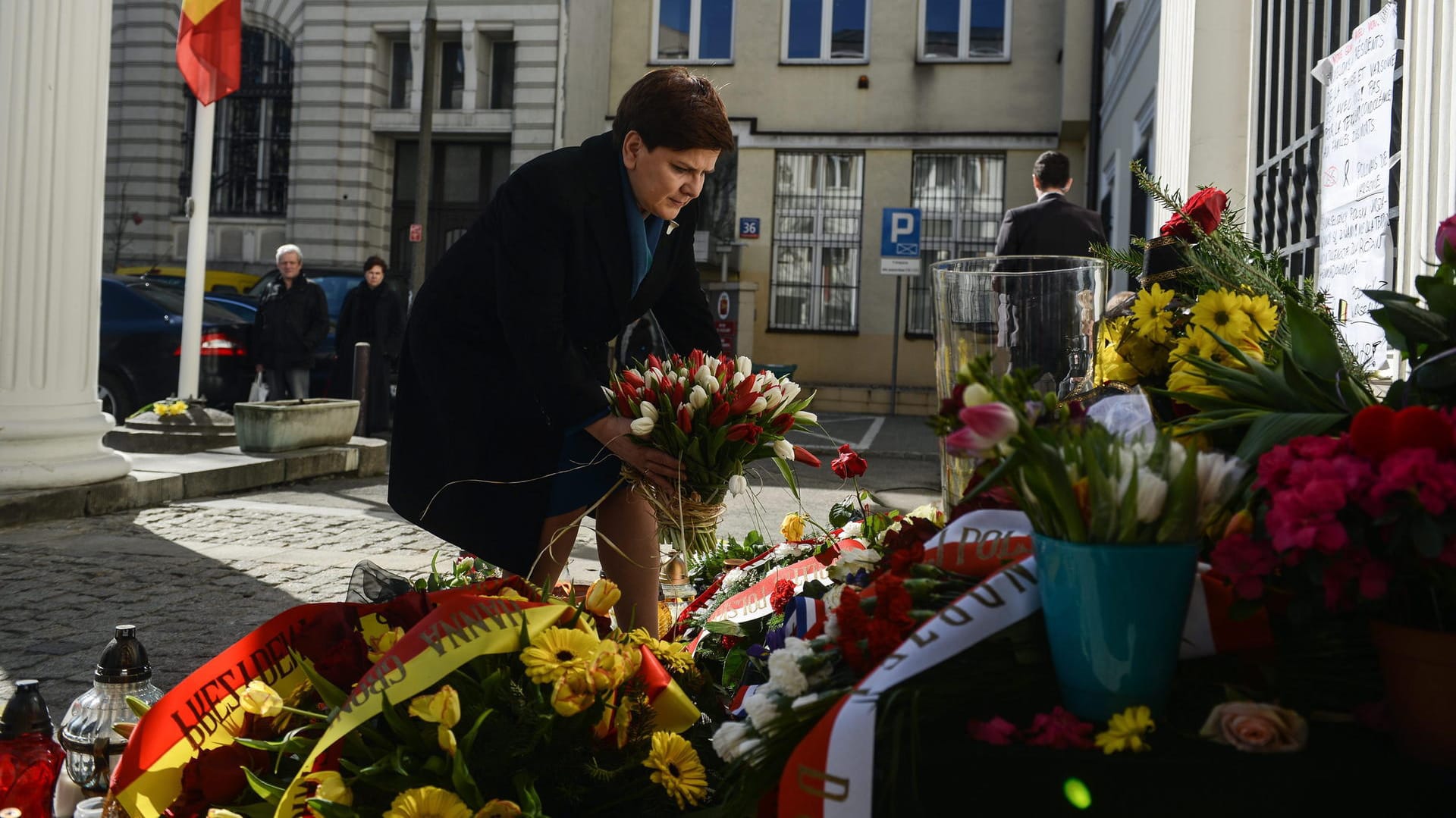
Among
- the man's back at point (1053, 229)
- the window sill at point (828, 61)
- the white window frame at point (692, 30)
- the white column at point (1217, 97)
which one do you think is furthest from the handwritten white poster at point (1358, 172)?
the white window frame at point (692, 30)

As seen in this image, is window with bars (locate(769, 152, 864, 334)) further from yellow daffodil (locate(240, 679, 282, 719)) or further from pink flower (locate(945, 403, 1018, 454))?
pink flower (locate(945, 403, 1018, 454))

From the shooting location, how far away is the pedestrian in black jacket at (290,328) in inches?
460

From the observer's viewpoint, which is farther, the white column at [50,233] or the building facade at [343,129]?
the building facade at [343,129]

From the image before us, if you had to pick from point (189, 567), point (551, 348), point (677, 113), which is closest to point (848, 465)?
point (551, 348)

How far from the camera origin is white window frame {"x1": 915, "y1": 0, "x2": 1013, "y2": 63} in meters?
21.3

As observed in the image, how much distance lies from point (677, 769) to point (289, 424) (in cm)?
811

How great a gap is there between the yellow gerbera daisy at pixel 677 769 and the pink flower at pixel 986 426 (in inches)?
30.9

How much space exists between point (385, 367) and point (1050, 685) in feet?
37.4

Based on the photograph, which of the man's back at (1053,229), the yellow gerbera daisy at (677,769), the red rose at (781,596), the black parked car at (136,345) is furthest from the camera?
the black parked car at (136,345)

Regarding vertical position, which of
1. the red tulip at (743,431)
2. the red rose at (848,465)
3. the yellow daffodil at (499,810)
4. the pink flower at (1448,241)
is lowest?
the yellow daffodil at (499,810)

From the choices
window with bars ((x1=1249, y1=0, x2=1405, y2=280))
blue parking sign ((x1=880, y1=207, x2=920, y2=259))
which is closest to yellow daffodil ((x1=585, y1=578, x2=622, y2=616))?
window with bars ((x1=1249, y1=0, x2=1405, y2=280))

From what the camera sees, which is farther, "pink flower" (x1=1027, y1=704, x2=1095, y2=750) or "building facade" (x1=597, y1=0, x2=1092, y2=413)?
"building facade" (x1=597, y1=0, x2=1092, y2=413)

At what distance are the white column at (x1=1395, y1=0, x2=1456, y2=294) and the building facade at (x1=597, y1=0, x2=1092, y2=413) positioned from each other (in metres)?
17.5

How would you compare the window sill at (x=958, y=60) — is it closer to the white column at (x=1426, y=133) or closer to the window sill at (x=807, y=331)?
the window sill at (x=807, y=331)
